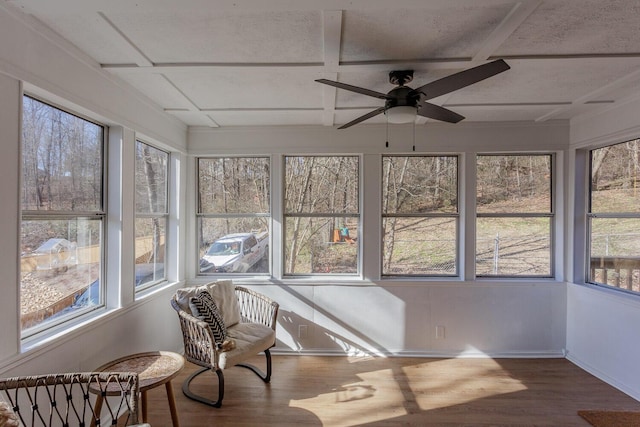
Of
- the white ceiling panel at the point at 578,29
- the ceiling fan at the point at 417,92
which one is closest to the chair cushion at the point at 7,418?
the ceiling fan at the point at 417,92

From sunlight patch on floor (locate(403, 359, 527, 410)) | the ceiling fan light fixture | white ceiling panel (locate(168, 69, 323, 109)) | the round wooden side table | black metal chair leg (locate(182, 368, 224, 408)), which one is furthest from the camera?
sunlight patch on floor (locate(403, 359, 527, 410))

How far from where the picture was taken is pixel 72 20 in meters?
1.63

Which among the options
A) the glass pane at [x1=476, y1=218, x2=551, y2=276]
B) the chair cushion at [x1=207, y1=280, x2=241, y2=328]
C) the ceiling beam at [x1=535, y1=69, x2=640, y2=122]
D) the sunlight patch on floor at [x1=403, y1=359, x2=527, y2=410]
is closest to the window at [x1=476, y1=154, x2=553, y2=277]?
the glass pane at [x1=476, y1=218, x2=551, y2=276]

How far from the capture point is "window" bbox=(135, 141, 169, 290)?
283 cm

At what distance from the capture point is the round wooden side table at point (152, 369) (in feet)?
6.19

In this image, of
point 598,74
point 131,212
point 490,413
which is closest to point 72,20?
point 131,212

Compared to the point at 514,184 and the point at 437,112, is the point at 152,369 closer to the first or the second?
the point at 437,112

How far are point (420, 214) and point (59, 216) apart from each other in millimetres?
3183

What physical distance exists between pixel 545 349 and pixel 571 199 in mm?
1618

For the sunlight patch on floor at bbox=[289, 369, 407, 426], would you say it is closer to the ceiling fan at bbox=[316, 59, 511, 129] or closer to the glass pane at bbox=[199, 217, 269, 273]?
the glass pane at bbox=[199, 217, 269, 273]

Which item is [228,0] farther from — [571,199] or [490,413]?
[571,199]

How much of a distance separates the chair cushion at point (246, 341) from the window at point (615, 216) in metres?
3.28

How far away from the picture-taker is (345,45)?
184cm

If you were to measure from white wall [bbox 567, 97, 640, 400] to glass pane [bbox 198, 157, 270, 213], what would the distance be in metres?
3.35
